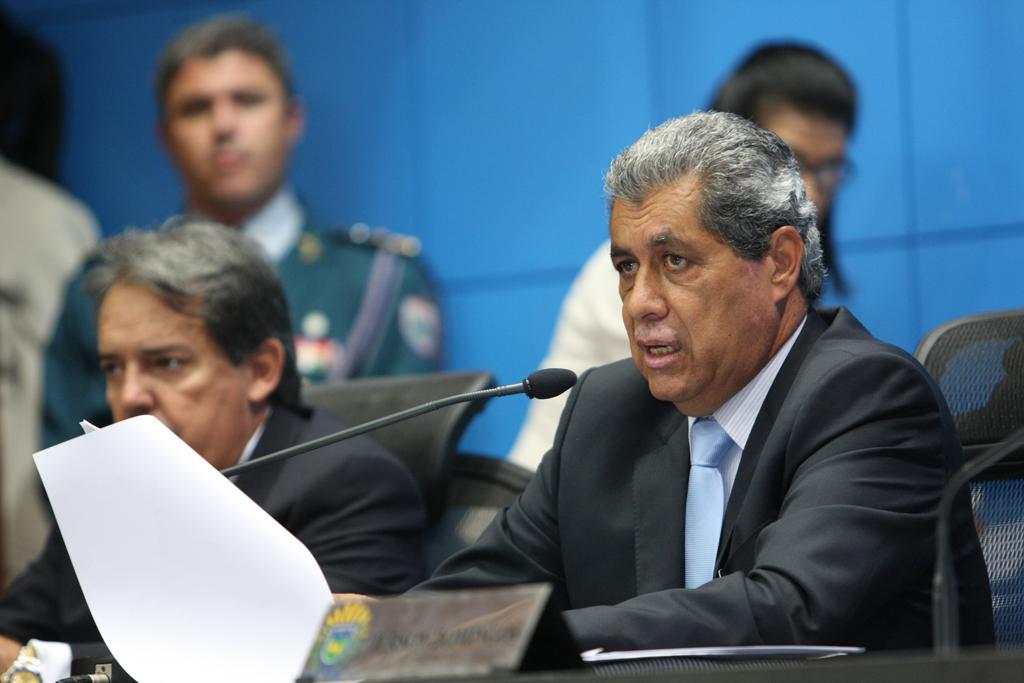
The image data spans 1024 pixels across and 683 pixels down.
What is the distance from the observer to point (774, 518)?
1.81 m

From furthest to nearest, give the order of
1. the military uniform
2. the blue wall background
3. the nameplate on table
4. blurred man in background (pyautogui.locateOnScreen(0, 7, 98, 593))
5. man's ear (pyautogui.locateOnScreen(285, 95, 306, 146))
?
blurred man in background (pyautogui.locateOnScreen(0, 7, 98, 593))
man's ear (pyautogui.locateOnScreen(285, 95, 306, 146))
the military uniform
the blue wall background
the nameplate on table

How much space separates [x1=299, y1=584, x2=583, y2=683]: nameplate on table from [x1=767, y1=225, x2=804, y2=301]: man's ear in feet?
2.61

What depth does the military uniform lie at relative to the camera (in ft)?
12.3

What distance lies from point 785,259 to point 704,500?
324 millimetres

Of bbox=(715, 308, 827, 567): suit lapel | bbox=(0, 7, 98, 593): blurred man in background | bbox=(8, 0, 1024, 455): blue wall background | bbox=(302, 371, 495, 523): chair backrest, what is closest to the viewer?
bbox=(715, 308, 827, 567): suit lapel

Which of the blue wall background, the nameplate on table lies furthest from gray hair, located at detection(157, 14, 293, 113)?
the nameplate on table

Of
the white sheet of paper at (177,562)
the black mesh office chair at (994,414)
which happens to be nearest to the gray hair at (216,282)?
the white sheet of paper at (177,562)

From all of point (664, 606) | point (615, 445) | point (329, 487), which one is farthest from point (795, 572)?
point (329, 487)

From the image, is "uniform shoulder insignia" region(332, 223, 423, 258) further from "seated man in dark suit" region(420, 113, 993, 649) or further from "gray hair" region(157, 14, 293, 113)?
"seated man in dark suit" region(420, 113, 993, 649)

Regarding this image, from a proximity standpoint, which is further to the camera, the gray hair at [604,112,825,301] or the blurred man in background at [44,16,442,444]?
the blurred man in background at [44,16,442,444]

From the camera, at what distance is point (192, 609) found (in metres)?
1.74

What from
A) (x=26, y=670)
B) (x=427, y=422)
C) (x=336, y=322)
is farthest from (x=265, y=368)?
(x=336, y=322)

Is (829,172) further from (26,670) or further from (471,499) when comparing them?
(26,670)

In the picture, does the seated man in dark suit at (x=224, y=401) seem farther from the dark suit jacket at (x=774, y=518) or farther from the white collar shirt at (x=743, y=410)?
the white collar shirt at (x=743, y=410)
